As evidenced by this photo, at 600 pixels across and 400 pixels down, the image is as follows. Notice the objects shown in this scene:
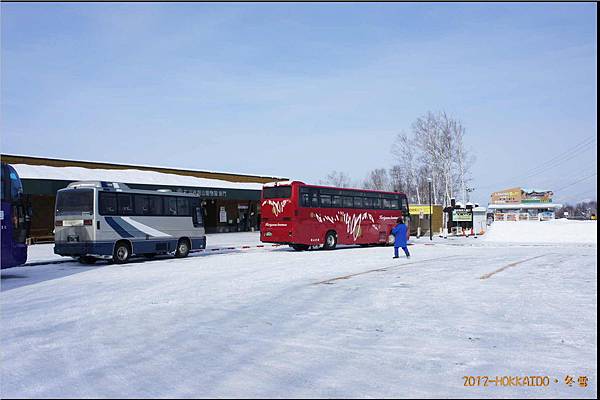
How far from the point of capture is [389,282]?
44.0 feet

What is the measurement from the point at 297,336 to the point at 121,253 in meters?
14.8

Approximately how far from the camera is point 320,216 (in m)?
26.6

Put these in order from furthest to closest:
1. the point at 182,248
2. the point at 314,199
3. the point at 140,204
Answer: the point at 314,199, the point at 182,248, the point at 140,204

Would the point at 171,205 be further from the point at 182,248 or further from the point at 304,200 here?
the point at 304,200

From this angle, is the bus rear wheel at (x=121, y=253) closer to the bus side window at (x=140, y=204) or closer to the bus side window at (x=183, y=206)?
the bus side window at (x=140, y=204)

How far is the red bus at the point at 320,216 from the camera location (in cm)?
2541

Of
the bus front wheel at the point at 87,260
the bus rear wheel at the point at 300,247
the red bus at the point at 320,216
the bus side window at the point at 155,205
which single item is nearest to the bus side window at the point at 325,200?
the red bus at the point at 320,216

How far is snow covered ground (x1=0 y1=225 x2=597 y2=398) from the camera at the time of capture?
18.0 feet

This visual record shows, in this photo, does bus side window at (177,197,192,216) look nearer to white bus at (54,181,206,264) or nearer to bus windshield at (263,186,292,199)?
white bus at (54,181,206,264)

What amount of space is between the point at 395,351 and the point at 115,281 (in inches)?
387

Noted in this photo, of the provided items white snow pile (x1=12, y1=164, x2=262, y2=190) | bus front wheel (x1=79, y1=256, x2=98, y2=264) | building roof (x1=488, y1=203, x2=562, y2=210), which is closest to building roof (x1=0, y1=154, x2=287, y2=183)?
white snow pile (x1=12, y1=164, x2=262, y2=190)

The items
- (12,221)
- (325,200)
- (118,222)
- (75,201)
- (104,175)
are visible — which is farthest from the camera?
(104,175)

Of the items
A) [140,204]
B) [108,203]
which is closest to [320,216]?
[140,204]

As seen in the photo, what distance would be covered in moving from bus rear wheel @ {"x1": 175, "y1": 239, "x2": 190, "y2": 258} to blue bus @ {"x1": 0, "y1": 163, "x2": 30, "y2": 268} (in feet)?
25.0
